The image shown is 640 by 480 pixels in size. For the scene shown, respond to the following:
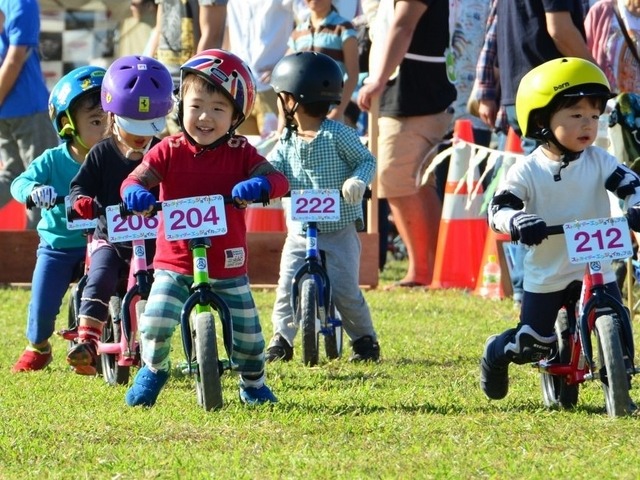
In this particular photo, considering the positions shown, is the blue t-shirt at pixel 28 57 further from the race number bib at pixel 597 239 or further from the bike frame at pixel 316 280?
the race number bib at pixel 597 239

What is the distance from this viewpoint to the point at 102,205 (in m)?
7.65

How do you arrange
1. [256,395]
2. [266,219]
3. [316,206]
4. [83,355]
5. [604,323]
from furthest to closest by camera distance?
1. [266,219]
2. [316,206]
3. [83,355]
4. [256,395]
5. [604,323]

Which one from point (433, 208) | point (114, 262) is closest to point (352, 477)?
point (114, 262)

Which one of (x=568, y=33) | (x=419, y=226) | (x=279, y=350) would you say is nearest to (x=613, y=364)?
(x=279, y=350)

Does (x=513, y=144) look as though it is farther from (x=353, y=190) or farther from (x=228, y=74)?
(x=228, y=74)

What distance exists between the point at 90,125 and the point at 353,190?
1.36 metres

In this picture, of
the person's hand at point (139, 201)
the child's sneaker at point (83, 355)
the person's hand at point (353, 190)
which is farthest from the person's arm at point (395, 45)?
the person's hand at point (139, 201)

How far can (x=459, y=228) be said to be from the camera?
12266 mm

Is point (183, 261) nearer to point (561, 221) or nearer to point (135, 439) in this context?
point (135, 439)

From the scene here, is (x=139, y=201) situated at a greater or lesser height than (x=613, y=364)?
greater

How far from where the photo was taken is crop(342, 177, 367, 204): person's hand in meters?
8.09

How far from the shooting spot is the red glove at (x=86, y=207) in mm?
6949

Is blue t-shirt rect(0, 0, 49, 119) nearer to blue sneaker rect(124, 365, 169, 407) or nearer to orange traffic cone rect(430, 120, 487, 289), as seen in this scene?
orange traffic cone rect(430, 120, 487, 289)

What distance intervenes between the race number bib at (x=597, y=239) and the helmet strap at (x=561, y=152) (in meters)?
0.38
